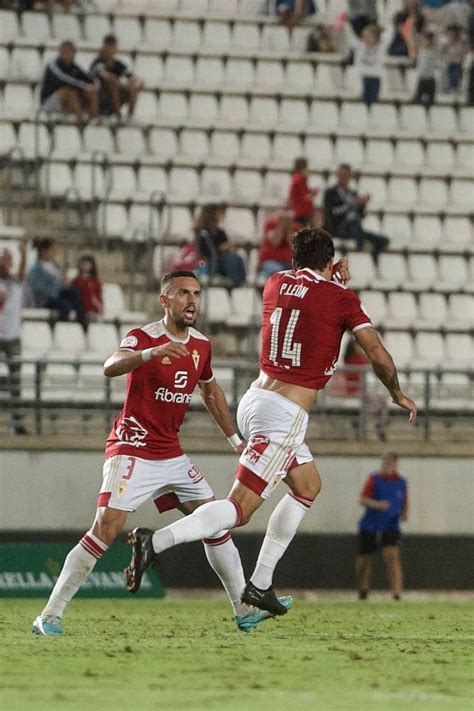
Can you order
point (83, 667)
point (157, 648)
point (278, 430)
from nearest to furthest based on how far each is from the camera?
point (83, 667), point (157, 648), point (278, 430)

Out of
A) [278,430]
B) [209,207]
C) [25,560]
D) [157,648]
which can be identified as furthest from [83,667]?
[209,207]

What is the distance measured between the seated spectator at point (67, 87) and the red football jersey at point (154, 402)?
12.7 m

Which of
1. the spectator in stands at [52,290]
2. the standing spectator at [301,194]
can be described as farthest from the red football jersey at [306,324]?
the standing spectator at [301,194]

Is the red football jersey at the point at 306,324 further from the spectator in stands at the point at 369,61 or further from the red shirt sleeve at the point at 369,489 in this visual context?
the spectator in stands at the point at 369,61

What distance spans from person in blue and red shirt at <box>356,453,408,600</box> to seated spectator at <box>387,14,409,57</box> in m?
9.15

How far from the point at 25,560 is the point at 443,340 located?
6637 mm

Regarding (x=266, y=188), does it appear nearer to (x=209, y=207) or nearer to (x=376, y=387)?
(x=209, y=207)

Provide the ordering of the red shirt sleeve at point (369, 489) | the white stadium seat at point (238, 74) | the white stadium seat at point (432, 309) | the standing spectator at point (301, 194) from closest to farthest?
1. the red shirt sleeve at point (369, 489)
2. the standing spectator at point (301, 194)
3. the white stadium seat at point (432, 309)
4. the white stadium seat at point (238, 74)

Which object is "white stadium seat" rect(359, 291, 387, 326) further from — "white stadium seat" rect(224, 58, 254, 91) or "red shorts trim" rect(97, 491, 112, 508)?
"red shorts trim" rect(97, 491, 112, 508)

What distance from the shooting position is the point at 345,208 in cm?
2147

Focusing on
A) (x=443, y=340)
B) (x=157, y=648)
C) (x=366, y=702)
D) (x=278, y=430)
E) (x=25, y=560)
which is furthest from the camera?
(x=443, y=340)

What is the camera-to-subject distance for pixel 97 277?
19.3 metres

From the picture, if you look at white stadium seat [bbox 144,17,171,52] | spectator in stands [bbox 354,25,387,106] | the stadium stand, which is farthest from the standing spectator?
white stadium seat [bbox 144,17,171,52]

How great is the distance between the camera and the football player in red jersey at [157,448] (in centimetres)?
920
